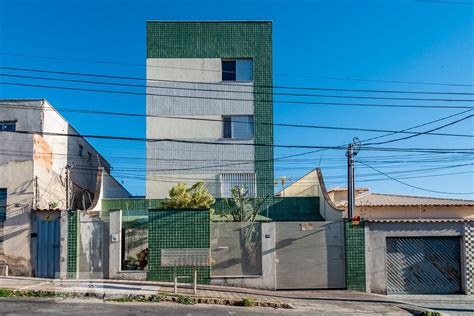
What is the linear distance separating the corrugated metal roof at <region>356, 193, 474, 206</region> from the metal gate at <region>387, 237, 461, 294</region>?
29.9 ft

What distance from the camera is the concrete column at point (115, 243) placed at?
635 inches

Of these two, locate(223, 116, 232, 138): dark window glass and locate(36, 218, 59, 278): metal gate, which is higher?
locate(223, 116, 232, 138): dark window glass

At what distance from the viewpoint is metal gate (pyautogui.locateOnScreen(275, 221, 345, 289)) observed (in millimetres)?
16344

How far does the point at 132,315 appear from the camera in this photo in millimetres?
10984

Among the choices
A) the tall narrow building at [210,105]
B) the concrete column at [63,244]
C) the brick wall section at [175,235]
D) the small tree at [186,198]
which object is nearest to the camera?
the concrete column at [63,244]

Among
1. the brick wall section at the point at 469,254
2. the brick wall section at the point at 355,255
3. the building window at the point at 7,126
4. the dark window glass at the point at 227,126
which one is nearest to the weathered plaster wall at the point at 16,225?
the building window at the point at 7,126

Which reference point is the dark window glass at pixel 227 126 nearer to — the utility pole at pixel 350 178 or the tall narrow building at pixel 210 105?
the tall narrow building at pixel 210 105

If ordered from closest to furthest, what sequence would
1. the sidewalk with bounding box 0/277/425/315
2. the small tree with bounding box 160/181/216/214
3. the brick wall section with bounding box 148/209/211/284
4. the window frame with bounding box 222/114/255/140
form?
1. the sidewalk with bounding box 0/277/425/315
2. the brick wall section with bounding box 148/209/211/284
3. the small tree with bounding box 160/181/216/214
4. the window frame with bounding box 222/114/255/140

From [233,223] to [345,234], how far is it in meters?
3.72

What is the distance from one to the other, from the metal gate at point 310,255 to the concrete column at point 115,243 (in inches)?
202

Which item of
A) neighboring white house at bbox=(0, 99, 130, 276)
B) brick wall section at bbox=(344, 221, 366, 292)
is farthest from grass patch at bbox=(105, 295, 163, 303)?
brick wall section at bbox=(344, 221, 366, 292)

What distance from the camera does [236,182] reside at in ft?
80.8

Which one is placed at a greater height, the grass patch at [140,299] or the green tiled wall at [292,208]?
the green tiled wall at [292,208]

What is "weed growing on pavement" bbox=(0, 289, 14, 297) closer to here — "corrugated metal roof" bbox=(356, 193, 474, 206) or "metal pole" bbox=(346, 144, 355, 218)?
"metal pole" bbox=(346, 144, 355, 218)
